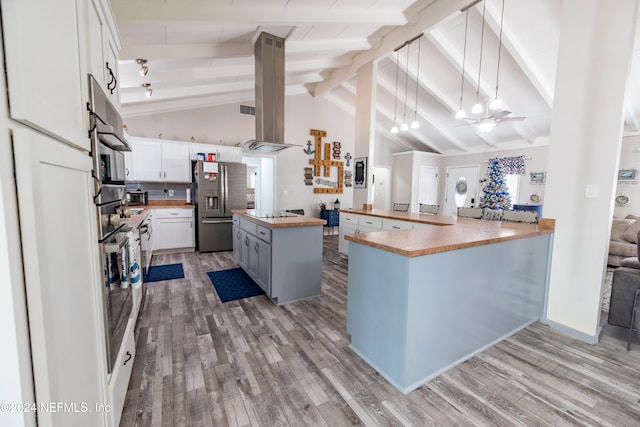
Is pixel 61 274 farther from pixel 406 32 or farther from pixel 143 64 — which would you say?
pixel 406 32

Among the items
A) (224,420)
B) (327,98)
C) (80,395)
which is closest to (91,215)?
(80,395)

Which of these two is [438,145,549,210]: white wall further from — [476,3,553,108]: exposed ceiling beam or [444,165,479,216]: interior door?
[476,3,553,108]: exposed ceiling beam

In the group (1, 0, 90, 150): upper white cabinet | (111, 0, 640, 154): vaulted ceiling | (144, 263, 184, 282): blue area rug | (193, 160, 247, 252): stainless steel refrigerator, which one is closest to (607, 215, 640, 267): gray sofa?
(111, 0, 640, 154): vaulted ceiling

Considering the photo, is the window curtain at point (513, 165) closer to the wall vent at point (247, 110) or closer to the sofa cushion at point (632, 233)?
the sofa cushion at point (632, 233)

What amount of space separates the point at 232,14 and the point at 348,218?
328 centimetres

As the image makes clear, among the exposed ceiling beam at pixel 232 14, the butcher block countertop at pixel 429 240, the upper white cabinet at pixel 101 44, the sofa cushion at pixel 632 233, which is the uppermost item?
the exposed ceiling beam at pixel 232 14

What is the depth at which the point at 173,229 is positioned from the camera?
4961 millimetres

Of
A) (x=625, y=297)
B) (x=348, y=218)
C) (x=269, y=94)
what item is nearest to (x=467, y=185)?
(x=348, y=218)

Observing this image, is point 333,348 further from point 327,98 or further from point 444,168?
point 444,168

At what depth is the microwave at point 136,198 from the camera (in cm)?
470

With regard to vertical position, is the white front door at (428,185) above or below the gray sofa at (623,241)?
above

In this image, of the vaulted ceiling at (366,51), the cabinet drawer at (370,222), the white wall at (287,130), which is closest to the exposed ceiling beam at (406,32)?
the vaulted ceiling at (366,51)

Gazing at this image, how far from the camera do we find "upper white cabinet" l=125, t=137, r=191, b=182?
15.6 feet

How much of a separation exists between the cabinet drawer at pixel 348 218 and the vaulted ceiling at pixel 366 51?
8.60ft
